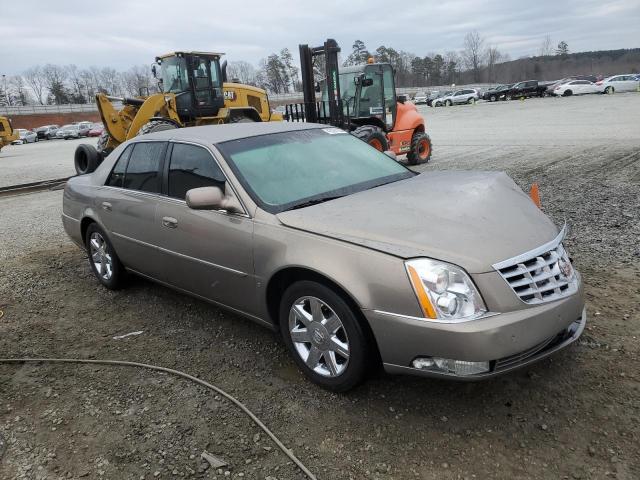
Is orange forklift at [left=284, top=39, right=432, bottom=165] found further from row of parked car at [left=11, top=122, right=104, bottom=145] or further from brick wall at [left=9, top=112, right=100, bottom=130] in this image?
brick wall at [left=9, top=112, right=100, bottom=130]

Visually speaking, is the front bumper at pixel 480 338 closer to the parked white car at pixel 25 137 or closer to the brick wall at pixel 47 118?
the parked white car at pixel 25 137

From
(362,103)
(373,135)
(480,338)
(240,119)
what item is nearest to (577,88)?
(362,103)

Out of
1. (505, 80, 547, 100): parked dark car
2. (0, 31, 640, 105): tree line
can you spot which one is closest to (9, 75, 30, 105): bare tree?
(0, 31, 640, 105): tree line

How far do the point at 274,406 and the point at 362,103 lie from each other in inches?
410

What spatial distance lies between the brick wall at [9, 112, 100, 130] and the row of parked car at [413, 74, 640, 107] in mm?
44759

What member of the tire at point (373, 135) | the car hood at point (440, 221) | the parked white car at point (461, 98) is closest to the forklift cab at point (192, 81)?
the tire at point (373, 135)

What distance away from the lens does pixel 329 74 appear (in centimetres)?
1184

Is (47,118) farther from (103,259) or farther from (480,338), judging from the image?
(480,338)

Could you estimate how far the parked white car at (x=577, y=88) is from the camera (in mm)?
41812

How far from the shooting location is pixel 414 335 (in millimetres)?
2613

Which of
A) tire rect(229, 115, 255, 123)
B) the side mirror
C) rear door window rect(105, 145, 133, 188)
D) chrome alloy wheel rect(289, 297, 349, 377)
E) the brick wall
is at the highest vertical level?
the brick wall

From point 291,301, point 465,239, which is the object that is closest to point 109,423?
point 291,301

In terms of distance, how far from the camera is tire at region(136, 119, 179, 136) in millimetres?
11859

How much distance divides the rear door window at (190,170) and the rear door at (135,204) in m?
0.19
